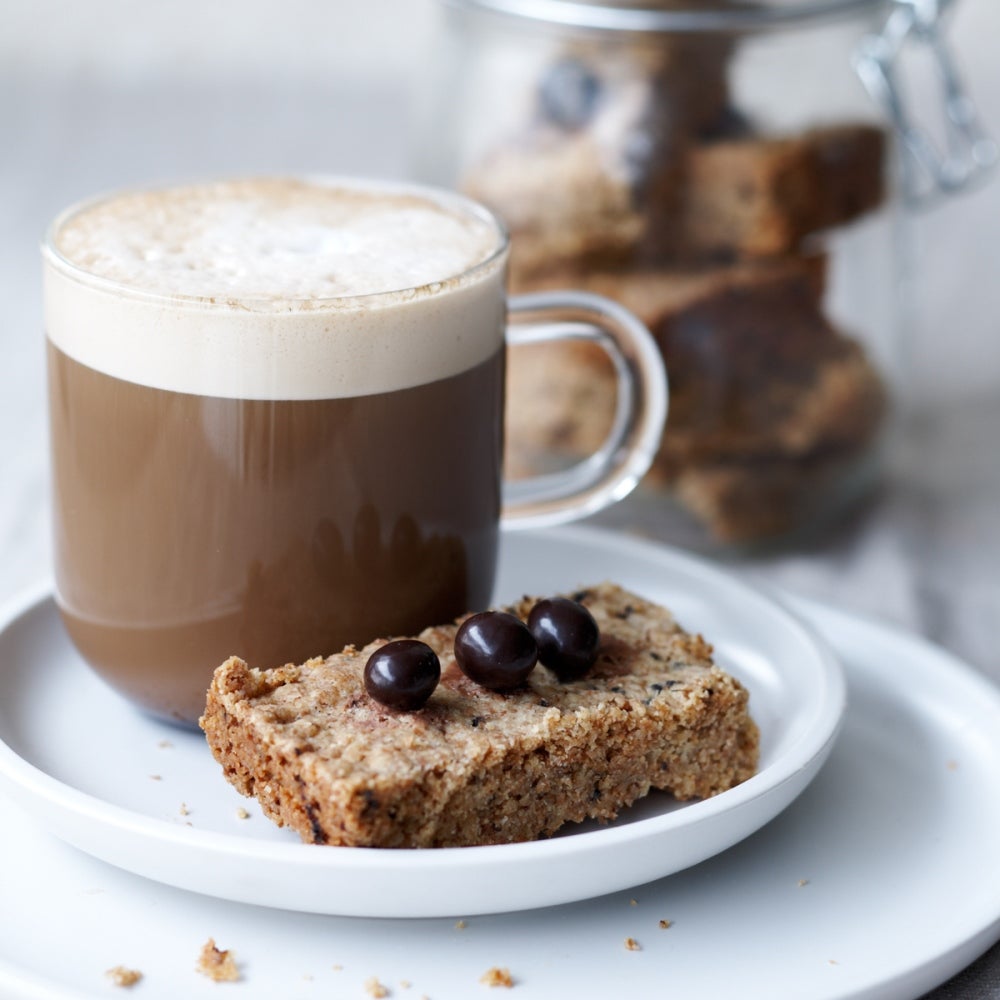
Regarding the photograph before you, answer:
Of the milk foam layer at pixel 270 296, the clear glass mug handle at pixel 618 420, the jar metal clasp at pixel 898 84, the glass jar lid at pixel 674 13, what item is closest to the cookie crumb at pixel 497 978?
the milk foam layer at pixel 270 296

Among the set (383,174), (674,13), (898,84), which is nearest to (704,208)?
(674,13)

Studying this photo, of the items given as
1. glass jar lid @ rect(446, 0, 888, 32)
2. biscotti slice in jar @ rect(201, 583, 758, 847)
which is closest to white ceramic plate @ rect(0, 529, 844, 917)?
biscotti slice in jar @ rect(201, 583, 758, 847)

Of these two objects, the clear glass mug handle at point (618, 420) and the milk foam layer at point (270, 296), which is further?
the clear glass mug handle at point (618, 420)

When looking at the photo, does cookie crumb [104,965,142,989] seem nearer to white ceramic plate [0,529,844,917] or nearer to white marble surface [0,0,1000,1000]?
white ceramic plate [0,529,844,917]

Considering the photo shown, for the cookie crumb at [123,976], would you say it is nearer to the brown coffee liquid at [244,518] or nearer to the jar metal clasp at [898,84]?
the brown coffee liquid at [244,518]

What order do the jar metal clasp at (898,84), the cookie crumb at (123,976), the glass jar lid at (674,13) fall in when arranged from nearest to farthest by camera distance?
the cookie crumb at (123,976)
the glass jar lid at (674,13)
the jar metal clasp at (898,84)

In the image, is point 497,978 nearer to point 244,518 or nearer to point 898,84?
point 244,518
